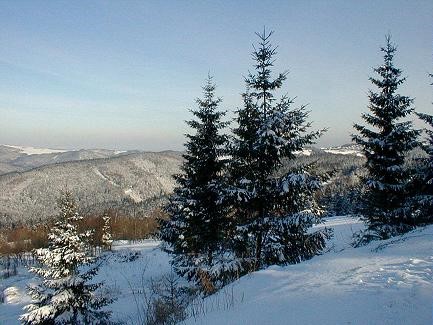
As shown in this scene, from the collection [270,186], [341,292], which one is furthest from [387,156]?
[341,292]

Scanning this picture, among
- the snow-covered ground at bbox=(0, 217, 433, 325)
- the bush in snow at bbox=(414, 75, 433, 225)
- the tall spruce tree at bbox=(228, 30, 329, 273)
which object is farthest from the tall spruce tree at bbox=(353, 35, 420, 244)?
the snow-covered ground at bbox=(0, 217, 433, 325)

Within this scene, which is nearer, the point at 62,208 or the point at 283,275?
the point at 283,275

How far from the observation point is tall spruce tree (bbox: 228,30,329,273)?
40.8 ft

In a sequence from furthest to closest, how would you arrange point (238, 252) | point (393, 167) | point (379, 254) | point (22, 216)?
point (22, 216) < point (393, 167) < point (238, 252) < point (379, 254)

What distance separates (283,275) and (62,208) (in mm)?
13128

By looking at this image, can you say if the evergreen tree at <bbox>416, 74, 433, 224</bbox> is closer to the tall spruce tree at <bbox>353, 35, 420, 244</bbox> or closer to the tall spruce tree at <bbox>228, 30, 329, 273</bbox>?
the tall spruce tree at <bbox>353, 35, 420, 244</bbox>

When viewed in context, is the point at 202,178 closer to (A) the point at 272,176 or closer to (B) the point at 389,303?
(A) the point at 272,176

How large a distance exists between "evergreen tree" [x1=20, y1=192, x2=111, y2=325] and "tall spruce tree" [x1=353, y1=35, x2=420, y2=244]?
41.8 feet

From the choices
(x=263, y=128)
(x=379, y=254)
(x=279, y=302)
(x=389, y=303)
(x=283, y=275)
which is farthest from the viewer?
(x=263, y=128)

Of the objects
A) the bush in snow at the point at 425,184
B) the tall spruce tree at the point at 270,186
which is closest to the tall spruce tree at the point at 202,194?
the tall spruce tree at the point at 270,186

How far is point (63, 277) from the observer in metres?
16.8

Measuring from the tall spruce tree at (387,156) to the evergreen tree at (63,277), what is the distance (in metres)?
12.8

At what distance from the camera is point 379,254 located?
6.93 metres

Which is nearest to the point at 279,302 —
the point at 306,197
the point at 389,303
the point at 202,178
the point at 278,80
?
the point at 389,303
